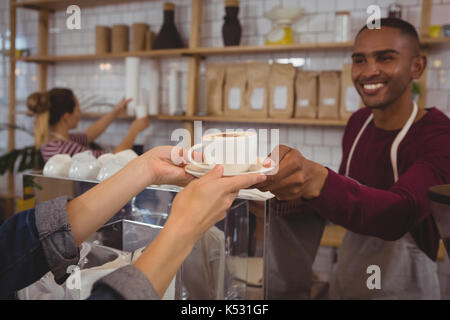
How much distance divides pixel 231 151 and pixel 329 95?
182cm

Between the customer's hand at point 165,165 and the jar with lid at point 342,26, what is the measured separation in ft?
6.09

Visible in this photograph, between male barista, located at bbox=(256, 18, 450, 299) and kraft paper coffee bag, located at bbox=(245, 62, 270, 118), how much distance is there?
52.4 inches

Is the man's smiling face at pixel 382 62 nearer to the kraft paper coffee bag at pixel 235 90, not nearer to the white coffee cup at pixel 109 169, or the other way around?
the white coffee cup at pixel 109 169

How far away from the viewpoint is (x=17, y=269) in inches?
29.9

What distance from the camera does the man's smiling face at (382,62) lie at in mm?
950

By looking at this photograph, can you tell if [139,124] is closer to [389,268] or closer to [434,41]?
[434,41]

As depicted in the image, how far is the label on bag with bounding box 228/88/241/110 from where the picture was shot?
266 cm

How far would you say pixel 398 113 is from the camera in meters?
1.08

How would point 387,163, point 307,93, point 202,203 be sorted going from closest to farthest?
point 202,203 → point 387,163 → point 307,93

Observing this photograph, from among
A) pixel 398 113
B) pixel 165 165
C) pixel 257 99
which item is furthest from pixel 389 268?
pixel 257 99

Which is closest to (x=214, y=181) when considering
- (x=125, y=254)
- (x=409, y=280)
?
(x=125, y=254)

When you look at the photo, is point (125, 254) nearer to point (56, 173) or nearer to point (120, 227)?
point (120, 227)

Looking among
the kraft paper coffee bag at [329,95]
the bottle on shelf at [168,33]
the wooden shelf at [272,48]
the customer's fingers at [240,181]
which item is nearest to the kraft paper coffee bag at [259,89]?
the wooden shelf at [272,48]

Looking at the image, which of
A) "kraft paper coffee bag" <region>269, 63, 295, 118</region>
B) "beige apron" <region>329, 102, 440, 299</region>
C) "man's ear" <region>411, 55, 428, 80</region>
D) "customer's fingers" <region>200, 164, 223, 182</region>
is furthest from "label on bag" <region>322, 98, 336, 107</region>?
"customer's fingers" <region>200, 164, 223, 182</region>
